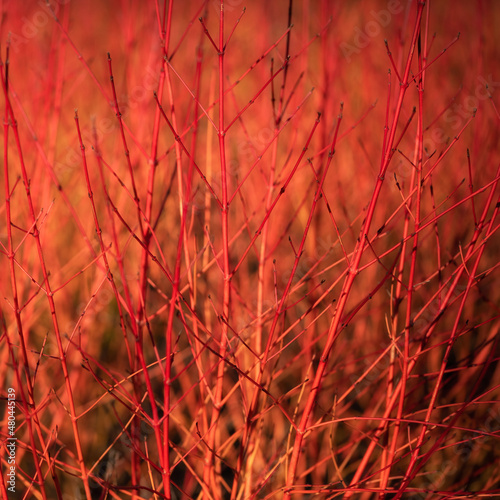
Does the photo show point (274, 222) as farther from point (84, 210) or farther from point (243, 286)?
point (84, 210)

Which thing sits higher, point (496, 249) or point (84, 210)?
point (84, 210)

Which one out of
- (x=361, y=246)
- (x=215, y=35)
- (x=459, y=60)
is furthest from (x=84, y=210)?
(x=459, y=60)

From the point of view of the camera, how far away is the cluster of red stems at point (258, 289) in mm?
899

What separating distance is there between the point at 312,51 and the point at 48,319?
10.8 ft

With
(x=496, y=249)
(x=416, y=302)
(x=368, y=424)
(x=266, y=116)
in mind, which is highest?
(x=266, y=116)

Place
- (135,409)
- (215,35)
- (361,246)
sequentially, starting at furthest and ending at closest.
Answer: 1. (215,35)
2. (135,409)
3. (361,246)

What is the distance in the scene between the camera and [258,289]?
1.05 metres

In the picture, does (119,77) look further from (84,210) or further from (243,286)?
(243,286)

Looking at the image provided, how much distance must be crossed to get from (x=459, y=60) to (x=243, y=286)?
8.32 ft

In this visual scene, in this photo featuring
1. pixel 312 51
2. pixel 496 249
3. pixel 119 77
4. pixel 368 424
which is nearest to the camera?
pixel 368 424

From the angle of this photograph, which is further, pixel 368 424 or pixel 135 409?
pixel 368 424

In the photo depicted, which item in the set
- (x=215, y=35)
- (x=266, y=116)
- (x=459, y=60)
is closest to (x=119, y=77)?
(x=215, y=35)

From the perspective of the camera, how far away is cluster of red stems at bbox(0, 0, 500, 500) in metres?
0.90

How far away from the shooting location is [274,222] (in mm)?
1940
